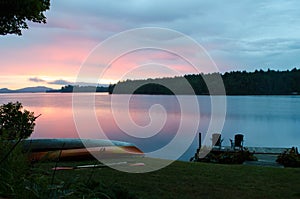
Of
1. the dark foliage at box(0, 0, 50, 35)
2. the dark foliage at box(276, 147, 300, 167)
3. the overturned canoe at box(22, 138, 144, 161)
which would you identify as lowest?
the dark foliage at box(276, 147, 300, 167)

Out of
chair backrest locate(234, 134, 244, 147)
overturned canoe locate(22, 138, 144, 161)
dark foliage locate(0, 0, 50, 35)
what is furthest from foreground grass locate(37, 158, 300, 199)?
chair backrest locate(234, 134, 244, 147)

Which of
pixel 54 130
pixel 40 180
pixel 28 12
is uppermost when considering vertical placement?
pixel 28 12

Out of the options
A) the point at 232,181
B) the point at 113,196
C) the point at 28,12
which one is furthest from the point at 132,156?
the point at 113,196

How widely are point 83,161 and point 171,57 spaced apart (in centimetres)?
340

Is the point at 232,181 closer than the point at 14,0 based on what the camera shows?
No

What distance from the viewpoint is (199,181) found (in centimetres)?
610

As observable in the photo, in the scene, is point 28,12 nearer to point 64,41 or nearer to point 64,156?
point 64,156

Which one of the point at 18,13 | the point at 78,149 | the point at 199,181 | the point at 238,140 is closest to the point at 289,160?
the point at 238,140

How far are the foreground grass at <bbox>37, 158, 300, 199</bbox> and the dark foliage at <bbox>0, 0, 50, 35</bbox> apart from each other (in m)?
2.76

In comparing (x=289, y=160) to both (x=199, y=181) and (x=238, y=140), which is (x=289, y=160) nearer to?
(x=238, y=140)

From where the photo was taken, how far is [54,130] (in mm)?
30219

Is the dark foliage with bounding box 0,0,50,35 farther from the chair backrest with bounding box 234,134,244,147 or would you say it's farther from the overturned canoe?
the chair backrest with bounding box 234,134,244,147

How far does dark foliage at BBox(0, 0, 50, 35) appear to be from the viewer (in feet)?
19.0

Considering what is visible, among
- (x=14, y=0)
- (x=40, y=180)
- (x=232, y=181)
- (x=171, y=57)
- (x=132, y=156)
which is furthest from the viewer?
(x=132, y=156)
